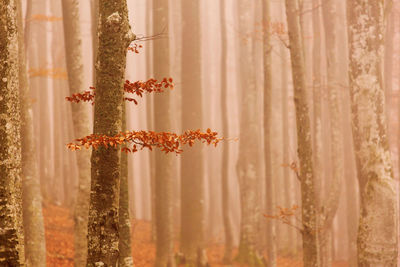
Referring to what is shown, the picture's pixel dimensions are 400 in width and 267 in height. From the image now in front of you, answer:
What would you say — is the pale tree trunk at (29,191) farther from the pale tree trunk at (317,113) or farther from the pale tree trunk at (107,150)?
the pale tree trunk at (317,113)

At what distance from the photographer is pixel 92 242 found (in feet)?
16.3

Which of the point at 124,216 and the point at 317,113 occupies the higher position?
the point at 317,113

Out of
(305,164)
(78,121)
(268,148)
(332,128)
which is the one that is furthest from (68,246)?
(332,128)

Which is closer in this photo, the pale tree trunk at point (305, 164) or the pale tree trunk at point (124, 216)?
the pale tree trunk at point (124, 216)

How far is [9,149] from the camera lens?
4887 millimetres

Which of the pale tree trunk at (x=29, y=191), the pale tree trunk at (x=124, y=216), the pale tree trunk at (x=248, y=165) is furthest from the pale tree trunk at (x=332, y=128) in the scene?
the pale tree trunk at (x=29, y=191)

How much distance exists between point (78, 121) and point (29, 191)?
1.78 m

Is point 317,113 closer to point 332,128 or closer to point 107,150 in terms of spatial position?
point 332,128

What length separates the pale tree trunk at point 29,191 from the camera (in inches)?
343

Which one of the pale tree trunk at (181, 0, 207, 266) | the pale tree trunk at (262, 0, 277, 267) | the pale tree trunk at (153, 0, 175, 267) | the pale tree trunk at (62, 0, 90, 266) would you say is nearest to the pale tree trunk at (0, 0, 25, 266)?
the pale tree trunk at (62, 0, 90, 266)

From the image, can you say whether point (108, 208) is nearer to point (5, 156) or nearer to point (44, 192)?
point (5, 156)

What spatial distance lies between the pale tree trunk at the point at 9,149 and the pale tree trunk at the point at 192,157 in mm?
8164

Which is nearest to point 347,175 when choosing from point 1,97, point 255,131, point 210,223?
point 255,131

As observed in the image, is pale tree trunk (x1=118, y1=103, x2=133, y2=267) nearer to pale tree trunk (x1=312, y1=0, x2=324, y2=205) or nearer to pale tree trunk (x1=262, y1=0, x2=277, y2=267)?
pale tree trunk (x1=262, y1=0, x2=277, y2=267)
